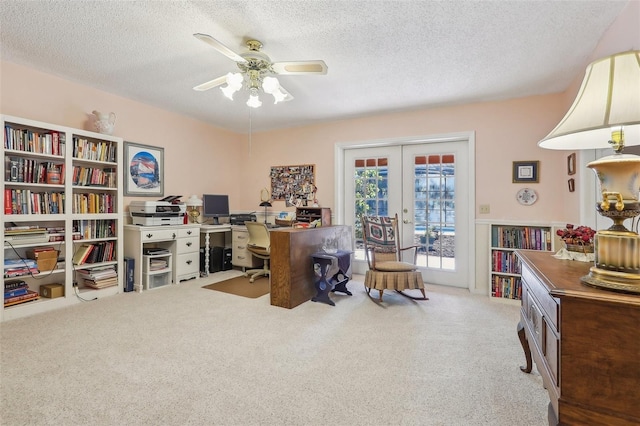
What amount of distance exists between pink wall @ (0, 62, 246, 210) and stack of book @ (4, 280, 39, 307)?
1355 millimetres

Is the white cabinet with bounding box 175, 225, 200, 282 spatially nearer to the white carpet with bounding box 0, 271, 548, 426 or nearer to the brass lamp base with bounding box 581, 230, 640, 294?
the white carpet with bounding box 0, 271, 548, 426

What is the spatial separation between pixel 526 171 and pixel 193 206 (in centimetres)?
447

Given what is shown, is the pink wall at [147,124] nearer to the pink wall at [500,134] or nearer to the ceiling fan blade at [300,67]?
the pink wall at [500,134]

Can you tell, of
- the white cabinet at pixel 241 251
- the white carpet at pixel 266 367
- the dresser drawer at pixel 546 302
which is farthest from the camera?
the white cabinet at pixel 241 251

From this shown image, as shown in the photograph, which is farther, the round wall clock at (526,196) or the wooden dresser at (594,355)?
the round wall clock at (526,196)

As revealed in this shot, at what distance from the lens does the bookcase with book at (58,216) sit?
2805 millimetres

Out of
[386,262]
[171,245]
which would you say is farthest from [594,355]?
[171,245]

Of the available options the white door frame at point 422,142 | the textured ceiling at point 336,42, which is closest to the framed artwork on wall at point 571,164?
the textured ceiling at point 336,42

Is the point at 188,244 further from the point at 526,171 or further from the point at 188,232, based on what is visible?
the point at 526,171

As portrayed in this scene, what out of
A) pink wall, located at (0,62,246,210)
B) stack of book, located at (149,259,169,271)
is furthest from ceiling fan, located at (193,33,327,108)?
stack of book, located at (149,259,169,271)

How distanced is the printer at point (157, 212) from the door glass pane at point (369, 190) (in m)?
2.54

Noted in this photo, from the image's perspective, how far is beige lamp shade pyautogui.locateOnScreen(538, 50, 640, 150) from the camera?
2.76 feet

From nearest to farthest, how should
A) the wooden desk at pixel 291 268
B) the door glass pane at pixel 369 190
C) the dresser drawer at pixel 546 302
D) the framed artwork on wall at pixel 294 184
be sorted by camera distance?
1. the dresser drawer at pixel 546 302
2. the wooden desk at pixel 291 268
3. the door glass pane at pixel 369 190
4. the framed artwork on wall at pixel 294 184

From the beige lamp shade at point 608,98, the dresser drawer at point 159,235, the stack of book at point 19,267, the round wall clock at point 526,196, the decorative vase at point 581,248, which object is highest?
the beige lamp shade at point 608,98
